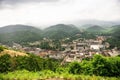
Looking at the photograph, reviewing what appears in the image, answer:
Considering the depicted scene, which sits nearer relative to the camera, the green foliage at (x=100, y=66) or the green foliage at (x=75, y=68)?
the green foliage at (x=100, y=66)

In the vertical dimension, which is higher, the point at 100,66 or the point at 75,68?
the point at 100,66

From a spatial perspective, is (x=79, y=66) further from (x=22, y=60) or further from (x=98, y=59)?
(x=22, y=60)

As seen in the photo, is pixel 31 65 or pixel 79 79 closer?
pixel 79 79

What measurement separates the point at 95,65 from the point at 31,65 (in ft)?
57.5

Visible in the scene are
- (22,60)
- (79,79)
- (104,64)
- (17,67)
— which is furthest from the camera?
(22,60)

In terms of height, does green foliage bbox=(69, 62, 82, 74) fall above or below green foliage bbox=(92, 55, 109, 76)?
below

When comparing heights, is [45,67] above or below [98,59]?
below

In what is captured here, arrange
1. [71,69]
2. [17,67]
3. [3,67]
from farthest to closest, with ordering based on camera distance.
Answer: [17,67], [3,67], [71,69]

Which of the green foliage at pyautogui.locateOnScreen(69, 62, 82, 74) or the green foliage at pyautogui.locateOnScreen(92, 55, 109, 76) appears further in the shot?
the green foliage at pyautogui.locateOnScreen(69, 62, 82, 74)

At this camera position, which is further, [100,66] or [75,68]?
[75,68]

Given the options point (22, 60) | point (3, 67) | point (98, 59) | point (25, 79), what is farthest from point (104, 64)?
point (22, 60)

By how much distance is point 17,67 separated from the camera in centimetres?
4309

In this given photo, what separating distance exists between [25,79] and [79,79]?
4861 mm

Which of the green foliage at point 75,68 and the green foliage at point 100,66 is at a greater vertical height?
the green foliage at point 100,66
